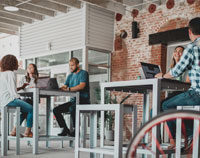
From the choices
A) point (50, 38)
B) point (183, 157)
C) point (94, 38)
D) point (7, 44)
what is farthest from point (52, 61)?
point (183, 157)

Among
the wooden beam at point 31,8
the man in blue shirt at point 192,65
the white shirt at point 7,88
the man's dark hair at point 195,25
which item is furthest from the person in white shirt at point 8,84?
the wooden beam at point 31,8

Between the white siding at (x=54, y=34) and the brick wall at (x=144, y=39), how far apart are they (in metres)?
1.06

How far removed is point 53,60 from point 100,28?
68.6 inches

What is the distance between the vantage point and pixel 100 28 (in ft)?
25.5

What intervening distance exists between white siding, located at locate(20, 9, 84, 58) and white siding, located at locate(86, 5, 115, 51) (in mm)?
214

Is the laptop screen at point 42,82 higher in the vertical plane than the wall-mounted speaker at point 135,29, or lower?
lower

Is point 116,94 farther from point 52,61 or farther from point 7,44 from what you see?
point 7,44

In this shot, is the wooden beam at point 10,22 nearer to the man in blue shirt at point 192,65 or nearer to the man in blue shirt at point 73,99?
the man in blue shirt at point 73,99

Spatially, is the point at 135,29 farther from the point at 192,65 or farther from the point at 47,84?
the point at 192,65

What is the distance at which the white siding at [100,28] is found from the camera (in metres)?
7.57

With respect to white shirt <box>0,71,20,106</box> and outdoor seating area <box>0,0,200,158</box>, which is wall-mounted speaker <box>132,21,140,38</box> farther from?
white shirt <box>0,71,20,106</box>

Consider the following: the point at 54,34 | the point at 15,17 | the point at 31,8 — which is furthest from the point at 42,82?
the point at 15,17

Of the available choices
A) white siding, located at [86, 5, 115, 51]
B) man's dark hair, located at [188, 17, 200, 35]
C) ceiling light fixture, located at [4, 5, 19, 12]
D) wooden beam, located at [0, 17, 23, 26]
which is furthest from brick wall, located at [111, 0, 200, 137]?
man's dark hair, located at [188, 17, 200, 35]

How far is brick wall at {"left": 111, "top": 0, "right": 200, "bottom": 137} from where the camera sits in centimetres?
662
